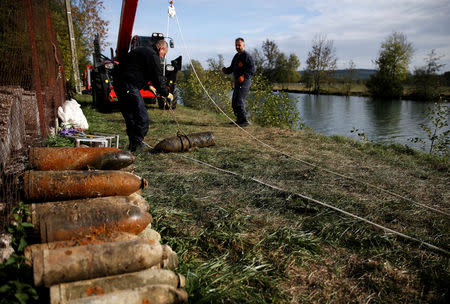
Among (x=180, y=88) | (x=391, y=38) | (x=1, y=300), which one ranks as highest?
(x=391, y=38)

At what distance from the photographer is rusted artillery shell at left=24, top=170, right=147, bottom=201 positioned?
7.52ft

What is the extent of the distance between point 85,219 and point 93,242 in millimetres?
292

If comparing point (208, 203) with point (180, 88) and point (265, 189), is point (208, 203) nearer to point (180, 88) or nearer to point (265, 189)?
point (265, 189)

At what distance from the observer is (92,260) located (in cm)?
164

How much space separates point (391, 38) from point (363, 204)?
54.6m

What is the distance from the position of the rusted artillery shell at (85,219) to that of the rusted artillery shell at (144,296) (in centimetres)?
58

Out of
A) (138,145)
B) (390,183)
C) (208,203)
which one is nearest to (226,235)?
(208,203)

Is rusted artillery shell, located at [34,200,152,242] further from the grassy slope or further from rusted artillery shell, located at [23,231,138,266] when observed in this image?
the grassy slope

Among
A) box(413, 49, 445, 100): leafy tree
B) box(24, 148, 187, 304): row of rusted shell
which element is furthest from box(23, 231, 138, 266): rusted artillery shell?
box(413, 49, 445, 100): leafy tree

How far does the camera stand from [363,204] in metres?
3.50

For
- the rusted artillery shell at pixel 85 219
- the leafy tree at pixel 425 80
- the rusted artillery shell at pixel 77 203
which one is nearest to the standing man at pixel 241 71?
the rusted artillery shell at pixel 77 203

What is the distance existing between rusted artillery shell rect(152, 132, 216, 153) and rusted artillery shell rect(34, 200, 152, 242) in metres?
3.40

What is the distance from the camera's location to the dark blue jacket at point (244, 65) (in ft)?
28.5

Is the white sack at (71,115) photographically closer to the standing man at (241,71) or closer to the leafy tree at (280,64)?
the standing man at (241,71)
